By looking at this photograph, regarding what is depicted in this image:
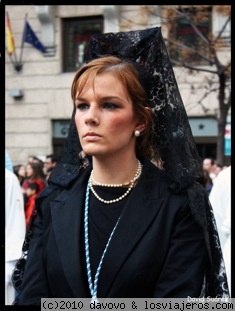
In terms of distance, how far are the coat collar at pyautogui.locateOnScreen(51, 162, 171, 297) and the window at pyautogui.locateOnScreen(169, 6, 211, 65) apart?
9869mm

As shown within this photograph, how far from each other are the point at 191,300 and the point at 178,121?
2.37ft

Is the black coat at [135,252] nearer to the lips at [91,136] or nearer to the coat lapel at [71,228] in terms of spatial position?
the coat lapel at [71,228]

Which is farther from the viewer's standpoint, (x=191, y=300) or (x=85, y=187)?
(x=85, y=187)

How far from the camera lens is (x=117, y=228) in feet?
7.97

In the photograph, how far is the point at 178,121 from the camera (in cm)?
254

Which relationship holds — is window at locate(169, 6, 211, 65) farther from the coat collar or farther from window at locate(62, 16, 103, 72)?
the coat collar

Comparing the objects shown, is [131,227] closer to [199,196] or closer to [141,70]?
[199,196]

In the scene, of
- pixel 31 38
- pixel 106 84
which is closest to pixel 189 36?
pixel 31 38

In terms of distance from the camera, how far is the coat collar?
2367 mm

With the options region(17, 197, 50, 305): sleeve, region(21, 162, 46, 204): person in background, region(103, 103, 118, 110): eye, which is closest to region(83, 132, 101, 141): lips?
region(103, 103, 118, 110): eye

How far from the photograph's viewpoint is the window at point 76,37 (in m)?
17.8

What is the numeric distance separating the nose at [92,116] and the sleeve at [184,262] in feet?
1.62

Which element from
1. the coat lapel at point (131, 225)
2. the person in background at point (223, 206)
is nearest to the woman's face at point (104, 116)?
the coat lapel at point (131, 225)
